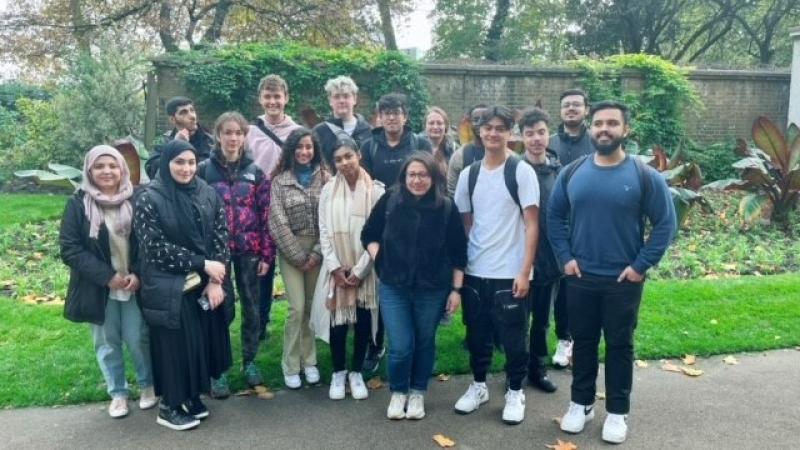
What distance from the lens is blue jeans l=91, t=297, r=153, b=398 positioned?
4359 mm

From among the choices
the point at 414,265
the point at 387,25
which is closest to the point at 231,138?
the point at 414,265

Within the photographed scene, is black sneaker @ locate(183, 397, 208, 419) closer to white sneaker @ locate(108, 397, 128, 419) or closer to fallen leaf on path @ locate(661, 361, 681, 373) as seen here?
white sneaker @ locate(108, 397, 128, 419)

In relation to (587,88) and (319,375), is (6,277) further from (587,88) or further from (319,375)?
(587,88)

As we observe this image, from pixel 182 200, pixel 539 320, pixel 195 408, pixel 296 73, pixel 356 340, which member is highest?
pixel 296 73

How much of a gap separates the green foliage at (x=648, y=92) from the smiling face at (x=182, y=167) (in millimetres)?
12081

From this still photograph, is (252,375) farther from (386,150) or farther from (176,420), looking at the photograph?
(386,150)

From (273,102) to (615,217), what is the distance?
280 centimetres

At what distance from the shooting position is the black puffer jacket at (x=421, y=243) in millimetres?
4238

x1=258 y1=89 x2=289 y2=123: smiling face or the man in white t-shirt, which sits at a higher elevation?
x1=258 y1=89 x2=289 y2=123: smiling face

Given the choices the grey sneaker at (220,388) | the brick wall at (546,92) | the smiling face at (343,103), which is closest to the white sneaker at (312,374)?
the grey sneaker at (220,388)

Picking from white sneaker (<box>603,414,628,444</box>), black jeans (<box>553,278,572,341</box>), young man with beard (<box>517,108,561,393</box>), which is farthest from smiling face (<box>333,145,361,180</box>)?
white sneaker (<box>603,414,628,444</box>)

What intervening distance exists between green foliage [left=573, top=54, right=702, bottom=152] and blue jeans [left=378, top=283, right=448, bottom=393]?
11526 mm

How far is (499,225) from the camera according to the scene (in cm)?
425

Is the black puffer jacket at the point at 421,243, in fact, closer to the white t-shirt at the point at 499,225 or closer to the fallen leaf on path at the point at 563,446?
the white t-shirt at the point at 499,225
